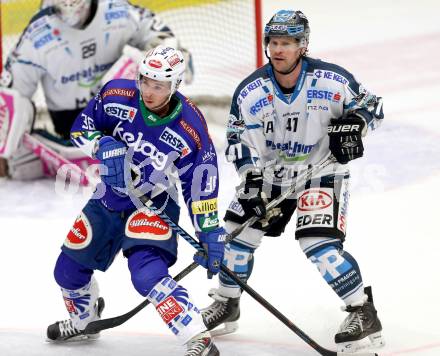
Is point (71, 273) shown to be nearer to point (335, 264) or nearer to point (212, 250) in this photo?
point (212, 250)

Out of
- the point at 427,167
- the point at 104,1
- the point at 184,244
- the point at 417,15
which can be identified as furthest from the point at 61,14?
the point at 417,15

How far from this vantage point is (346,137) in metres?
4.04

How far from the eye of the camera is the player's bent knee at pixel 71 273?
4070 millimetres

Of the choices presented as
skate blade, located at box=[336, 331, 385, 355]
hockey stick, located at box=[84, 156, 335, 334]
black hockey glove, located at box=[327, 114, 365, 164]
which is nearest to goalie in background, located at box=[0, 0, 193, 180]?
hockey stick, located at box=[84, 156, 335, 334]

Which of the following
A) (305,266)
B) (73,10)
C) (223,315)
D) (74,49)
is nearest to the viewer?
(223,315)

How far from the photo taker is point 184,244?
17.7ft

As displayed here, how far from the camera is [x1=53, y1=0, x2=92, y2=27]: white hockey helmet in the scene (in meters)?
6.12

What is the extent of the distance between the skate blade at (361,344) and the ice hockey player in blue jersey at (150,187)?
0.55 meters

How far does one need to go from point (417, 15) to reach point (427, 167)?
10.2 feet

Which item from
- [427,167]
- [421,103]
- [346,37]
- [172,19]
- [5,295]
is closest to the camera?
[5,295]

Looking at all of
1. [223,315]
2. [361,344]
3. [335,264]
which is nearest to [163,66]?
[335,264]

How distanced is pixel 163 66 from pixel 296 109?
57 cm

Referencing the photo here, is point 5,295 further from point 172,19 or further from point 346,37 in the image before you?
point 346,37

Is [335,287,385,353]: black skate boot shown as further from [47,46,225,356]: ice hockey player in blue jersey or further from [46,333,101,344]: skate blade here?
[46,333,101,344]: skate blade
